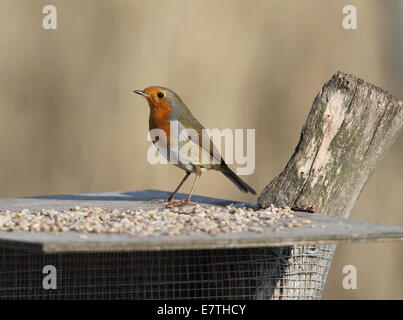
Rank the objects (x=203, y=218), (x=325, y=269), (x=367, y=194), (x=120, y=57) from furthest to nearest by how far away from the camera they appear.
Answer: (x=367, y=194) → (x=120, y=57) → (x=325, y=269) → (x=203, y=218)

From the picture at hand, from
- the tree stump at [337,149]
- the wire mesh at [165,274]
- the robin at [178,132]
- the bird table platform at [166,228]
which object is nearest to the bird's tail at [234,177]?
the robin at [178,132]

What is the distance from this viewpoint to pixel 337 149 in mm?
4285

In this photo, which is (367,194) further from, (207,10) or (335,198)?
(335,198)

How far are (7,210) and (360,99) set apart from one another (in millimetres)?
2128

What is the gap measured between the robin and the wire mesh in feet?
3.48

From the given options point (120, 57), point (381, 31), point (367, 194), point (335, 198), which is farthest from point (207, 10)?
point (335, 198)

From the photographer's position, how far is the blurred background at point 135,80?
6.34m

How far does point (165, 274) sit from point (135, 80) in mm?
2923

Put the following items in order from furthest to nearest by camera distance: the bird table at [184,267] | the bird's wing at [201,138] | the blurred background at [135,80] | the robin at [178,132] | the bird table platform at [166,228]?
the blurred background at [135,80] < the bird's wing at [201,138] < the robin at [178,132] < the bird table at [184,267] < the bird table platform at [166,228]

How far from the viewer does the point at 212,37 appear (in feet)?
21.2

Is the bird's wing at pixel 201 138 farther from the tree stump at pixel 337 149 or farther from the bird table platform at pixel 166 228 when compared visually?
the tree stump at pixel 337 149

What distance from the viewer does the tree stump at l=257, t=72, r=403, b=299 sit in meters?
4.23

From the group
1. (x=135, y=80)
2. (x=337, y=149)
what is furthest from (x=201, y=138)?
(x=135, y=80)

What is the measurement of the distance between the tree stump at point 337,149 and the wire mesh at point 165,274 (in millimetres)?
325
